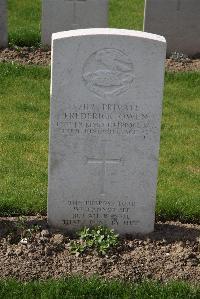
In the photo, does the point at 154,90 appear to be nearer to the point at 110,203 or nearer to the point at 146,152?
the point at 146,152

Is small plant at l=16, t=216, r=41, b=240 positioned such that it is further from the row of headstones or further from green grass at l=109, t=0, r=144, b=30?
green grass at l=109, t=0, r=144, b=30

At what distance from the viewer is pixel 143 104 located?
5.46 meters

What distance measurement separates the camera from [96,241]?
5.57 metres

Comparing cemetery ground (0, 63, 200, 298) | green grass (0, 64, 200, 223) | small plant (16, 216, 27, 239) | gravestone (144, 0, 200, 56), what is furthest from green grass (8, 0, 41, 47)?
small plant (16, 216, 27, 239)

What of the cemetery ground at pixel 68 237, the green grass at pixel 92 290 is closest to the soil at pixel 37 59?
the cemetery ground at pixel 68 237

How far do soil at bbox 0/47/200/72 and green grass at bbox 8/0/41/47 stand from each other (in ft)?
1.14

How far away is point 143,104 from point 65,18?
541 cm

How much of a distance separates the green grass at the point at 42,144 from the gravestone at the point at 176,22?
4.14 ft

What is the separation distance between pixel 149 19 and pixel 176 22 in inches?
17.4

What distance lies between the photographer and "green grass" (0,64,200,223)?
6.31 meters

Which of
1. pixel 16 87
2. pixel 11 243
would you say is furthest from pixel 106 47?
pixel 16 87

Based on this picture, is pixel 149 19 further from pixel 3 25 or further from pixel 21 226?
Answer: pixel 21 226

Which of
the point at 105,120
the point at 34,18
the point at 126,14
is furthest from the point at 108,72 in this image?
the point at 126,14

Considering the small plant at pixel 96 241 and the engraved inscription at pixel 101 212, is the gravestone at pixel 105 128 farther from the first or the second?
the small plant at pixel 96 241
